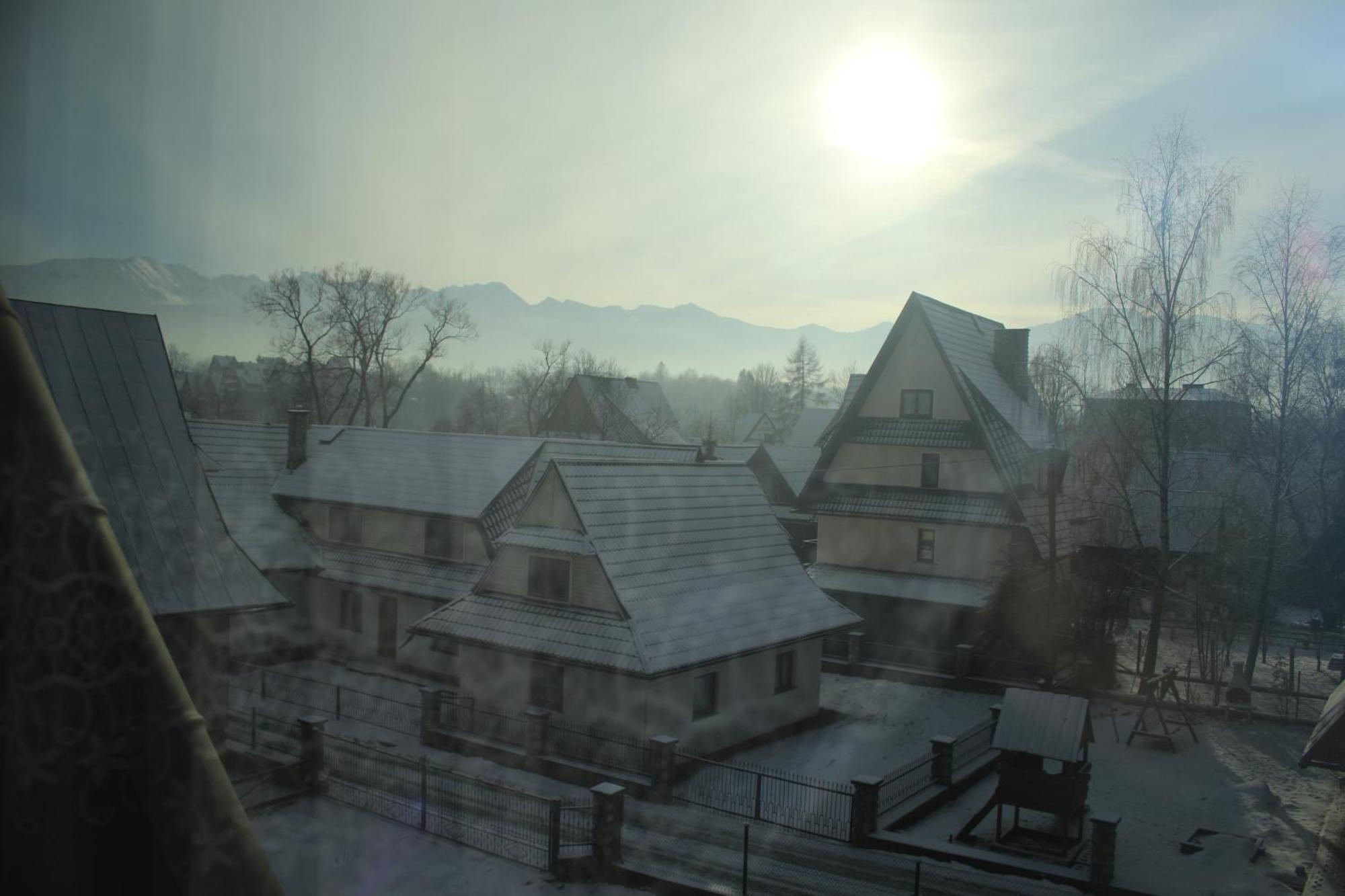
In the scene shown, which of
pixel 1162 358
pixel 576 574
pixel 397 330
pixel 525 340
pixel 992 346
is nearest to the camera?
pixel 576 574

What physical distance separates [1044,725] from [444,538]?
12140 mm

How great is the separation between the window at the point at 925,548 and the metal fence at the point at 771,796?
9.18 metres

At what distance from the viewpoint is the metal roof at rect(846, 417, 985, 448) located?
1973 cm

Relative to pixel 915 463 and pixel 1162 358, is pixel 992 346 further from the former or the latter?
pixel 1162 358

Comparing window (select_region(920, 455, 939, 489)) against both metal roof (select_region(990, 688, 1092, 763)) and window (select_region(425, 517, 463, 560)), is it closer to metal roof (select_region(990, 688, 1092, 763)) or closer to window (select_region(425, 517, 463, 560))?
metal roof (select_region(990, 688, 1092, 763))

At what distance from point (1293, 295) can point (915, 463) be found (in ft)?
25.7

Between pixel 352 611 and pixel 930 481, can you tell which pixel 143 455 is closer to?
pixel 352 611

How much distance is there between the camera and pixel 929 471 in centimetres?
2034

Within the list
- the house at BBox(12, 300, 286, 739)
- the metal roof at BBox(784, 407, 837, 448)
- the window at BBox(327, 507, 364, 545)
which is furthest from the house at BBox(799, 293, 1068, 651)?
the metal roof at BBox(784, 407, 837, 448)

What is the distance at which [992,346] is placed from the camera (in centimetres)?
2266

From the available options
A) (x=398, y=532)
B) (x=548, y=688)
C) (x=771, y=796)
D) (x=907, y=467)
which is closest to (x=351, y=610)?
(x=398, y=532)

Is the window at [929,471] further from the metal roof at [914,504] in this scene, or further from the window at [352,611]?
the window at [352,611]

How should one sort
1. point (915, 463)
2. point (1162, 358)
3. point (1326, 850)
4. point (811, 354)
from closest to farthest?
1. point (1326, 850)
2. point (1162, 358)
3. point (915, 463)
4. point (811, 354)

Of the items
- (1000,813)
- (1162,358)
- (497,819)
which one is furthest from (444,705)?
(1162,358)
